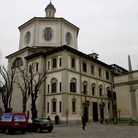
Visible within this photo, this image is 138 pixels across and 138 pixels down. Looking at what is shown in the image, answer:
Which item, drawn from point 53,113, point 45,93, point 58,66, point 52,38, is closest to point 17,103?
point 45,93

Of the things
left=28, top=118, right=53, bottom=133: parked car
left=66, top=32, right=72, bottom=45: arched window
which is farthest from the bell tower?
left=28, top=118, right=53, bottom=133: parked car

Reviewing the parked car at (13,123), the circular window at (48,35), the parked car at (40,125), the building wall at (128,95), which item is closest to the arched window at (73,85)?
the building wall at (128,95)

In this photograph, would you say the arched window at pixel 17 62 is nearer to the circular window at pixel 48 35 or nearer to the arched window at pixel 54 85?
the circular window at pixel 48 35

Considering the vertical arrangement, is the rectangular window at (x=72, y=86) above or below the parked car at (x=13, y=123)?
above

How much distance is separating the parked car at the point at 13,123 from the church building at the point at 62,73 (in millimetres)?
12798

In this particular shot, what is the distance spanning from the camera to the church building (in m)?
28.9

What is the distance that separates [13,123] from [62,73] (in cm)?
1585

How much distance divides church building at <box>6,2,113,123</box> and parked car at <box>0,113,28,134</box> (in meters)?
12.8

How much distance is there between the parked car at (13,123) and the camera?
14100 mm

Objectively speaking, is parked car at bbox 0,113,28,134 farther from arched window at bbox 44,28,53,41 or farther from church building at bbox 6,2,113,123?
arched window at bbox 44,28,53,41

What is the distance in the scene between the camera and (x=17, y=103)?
112 ft

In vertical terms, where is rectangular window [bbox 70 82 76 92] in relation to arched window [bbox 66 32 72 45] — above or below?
below

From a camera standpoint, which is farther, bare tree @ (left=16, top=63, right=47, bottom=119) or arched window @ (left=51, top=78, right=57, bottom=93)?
arched window @ (left=51, top=78, right=57, bottom=93)

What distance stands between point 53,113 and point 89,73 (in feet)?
37.3
